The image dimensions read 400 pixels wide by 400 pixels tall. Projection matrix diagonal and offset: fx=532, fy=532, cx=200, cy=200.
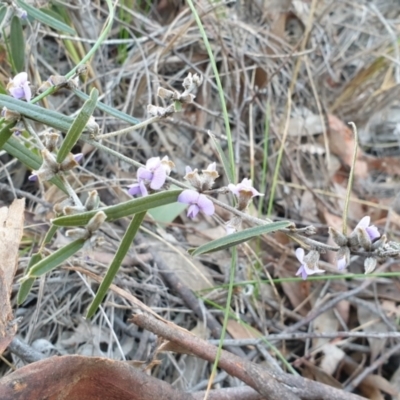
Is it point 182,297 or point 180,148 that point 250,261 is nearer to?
point 182,297

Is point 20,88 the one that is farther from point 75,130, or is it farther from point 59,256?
point 59,256

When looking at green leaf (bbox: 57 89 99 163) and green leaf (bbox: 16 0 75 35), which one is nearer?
green leaf (bbox: 57 89 99 163)

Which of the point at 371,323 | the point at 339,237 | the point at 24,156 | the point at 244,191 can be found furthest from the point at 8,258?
the point at 371,323

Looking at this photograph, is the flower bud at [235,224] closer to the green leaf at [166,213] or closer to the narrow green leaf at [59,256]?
the narrow green leaf at [59,256]

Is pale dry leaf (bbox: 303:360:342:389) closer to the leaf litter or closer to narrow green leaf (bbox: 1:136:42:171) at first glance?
the leaf litter

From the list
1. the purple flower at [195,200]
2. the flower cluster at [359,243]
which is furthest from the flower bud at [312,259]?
the purple flower at [195,200]

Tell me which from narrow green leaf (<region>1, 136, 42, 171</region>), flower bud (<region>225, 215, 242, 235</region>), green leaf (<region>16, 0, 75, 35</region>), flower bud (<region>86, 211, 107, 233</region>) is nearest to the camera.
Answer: flower bud (<region>86, 211, 107, 233</region>)

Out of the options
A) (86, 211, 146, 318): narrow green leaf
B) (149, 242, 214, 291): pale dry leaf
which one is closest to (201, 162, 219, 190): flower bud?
(86, 211, 146, 318): narrow green leaf
